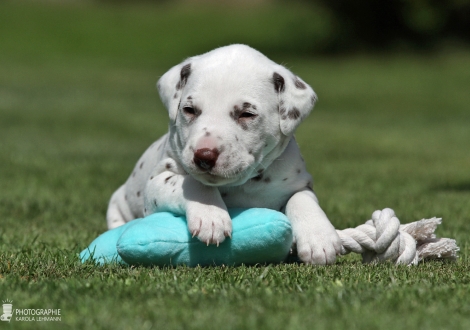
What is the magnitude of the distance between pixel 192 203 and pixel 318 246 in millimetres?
801

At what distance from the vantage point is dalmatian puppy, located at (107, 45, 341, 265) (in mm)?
4730

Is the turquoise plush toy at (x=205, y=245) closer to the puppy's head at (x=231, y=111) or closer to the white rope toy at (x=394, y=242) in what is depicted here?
the puppy's head at (x=231, y=111)

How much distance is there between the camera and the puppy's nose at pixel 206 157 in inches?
181

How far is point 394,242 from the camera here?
504 cm

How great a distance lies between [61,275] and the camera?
4500 mm

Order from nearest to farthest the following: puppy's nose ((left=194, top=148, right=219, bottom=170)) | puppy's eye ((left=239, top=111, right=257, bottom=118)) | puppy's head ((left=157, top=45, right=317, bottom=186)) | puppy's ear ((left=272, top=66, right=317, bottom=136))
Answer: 1. puppy's nose ((left=194, top=148, right=219, bottom=170))
2. puppy's head ((left=157, top=45, right=317, bottom=186))
3. puppy's eye ((left=239, top=111, right=257, bottom=118))
4. puppy's ear ((left=272, top=66, right=317, bottom=136))

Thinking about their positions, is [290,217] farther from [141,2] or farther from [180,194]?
[141,2]

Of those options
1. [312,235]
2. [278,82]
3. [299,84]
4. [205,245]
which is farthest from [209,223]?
[299,84]

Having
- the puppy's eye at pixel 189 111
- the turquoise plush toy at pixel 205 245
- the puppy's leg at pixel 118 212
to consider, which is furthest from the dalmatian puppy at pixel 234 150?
the puppy's leg at pixel 118 212

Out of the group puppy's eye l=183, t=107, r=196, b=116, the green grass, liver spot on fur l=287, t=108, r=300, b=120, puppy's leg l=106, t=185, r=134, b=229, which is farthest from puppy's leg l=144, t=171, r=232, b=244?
puppy's leg l=106, t=185, r=134, b=229

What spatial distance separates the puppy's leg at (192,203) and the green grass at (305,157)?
0.22 m

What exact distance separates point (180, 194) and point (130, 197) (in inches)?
62.5

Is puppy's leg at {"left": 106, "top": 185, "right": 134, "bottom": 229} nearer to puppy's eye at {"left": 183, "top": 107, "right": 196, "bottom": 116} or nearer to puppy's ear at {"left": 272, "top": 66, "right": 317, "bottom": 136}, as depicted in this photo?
puppy's eye at {"left": 183, "top": 107, "right": 196, "bottom": 116}

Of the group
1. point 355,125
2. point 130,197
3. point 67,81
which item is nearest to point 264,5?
point 67,81
